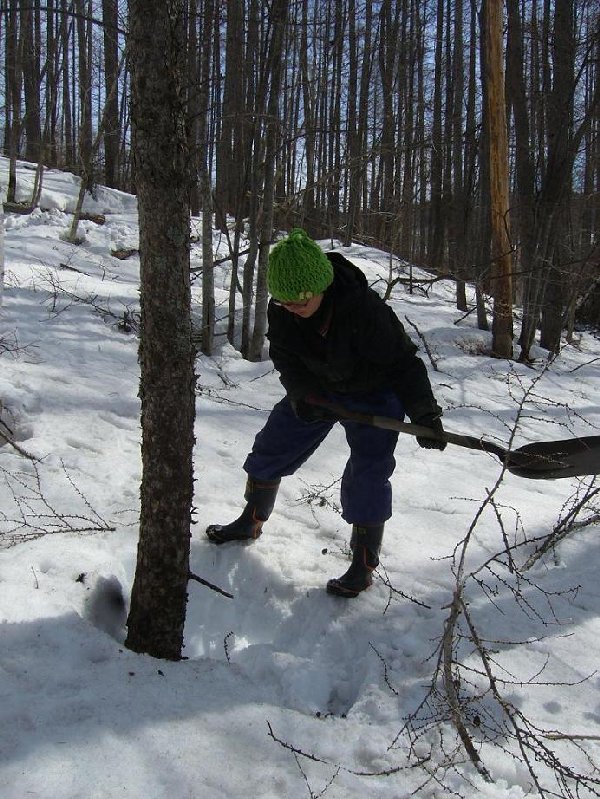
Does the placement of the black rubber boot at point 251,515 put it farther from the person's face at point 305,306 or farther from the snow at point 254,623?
the person's face at point 305,306

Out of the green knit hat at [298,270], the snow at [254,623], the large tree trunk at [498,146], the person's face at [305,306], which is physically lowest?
the snow at [254,623]

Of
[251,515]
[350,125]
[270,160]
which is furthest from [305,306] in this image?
[350,125]

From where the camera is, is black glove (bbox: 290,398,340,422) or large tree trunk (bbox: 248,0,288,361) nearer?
black glove (bbox: 290,398,340,422)

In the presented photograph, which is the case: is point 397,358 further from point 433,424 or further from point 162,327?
point 162,327

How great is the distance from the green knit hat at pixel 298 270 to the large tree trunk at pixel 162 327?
531mm

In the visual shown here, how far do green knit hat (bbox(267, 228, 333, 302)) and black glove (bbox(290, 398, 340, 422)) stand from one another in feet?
1.67

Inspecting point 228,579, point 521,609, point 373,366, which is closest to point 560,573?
point 521,609

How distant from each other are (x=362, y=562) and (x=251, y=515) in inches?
23.9

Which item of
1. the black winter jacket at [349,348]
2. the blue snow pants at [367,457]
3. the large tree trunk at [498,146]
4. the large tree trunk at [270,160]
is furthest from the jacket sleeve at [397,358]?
the large tree trunk at [498,146]

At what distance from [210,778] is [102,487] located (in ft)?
6.28

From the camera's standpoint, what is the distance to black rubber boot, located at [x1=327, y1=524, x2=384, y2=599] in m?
2.61

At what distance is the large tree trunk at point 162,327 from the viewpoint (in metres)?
1.62

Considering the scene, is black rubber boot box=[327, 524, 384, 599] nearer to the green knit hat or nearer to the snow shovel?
the snow shovel

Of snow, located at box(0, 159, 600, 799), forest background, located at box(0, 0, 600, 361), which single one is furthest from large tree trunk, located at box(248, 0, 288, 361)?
snow, located at box(0, 159, 600, 799)
